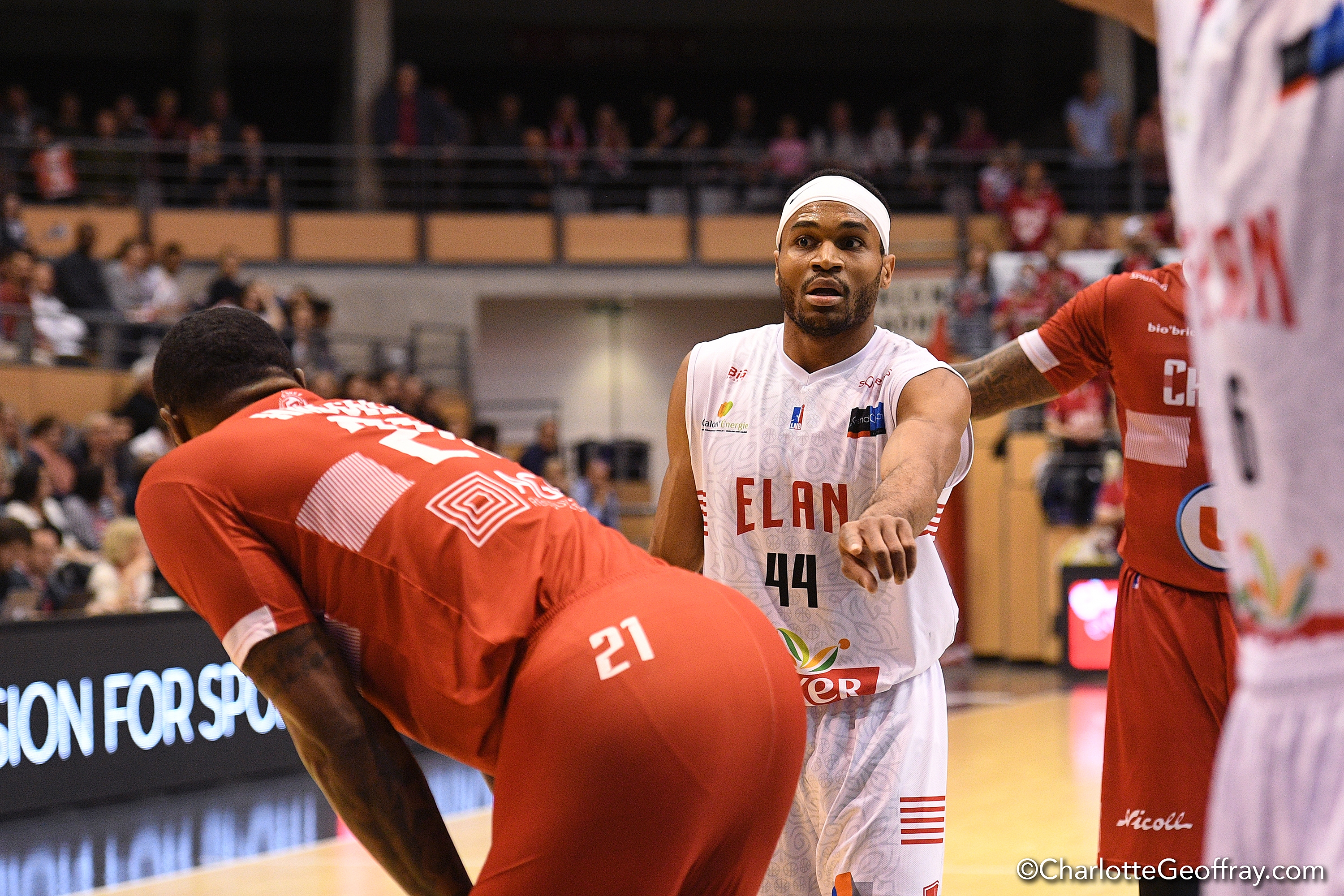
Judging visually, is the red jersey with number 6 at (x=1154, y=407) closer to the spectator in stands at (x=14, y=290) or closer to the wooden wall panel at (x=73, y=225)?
the spectator in stands at (x=14, y=290)

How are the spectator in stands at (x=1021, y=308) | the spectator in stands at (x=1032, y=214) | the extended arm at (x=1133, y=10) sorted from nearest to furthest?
the extended arm at (x=1133, y=10)
the spectator in stands at (x=1021, y=308)
the spectator in stands at (x=1032, y=214)

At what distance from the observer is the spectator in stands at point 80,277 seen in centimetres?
1312

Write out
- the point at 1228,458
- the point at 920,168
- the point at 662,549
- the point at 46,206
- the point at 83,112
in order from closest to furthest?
1. the point at 1228,458
2. the point at 662,549
3. the point at 46,206
4. the point at 920,168
5. the point at 83,112

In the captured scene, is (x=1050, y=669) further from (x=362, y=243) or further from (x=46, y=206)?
(x=46, y=206)

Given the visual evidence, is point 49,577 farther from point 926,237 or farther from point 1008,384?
point 926,237

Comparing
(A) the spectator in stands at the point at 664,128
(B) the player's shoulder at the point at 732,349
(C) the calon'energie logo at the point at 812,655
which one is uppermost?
(A) the spectator in stands at the point at 664,128

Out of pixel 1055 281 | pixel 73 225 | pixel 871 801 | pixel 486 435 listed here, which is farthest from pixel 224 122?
pixel 871 801

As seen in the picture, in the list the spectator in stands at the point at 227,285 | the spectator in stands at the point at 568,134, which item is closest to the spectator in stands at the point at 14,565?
the spectator in stands at the point at 227,285

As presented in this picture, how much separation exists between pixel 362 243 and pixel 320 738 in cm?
1574

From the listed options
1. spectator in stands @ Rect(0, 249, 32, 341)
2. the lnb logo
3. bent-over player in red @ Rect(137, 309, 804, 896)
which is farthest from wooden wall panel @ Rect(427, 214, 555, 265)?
bent-over player in red @ Rect(137, 309, 804, 896)

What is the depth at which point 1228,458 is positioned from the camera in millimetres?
1472

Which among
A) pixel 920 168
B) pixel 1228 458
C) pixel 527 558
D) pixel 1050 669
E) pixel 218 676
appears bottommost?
pixel 1050 669

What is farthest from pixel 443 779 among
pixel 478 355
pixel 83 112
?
pixel 83 112

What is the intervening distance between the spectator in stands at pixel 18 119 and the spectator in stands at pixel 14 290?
4.37 metres
